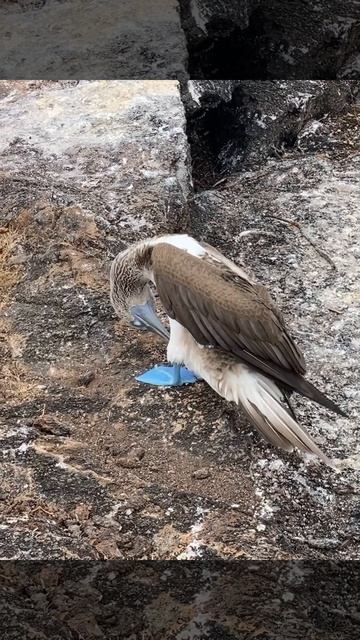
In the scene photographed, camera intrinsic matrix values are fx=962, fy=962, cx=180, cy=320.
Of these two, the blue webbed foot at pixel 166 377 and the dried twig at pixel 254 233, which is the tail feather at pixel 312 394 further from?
the dried twig at pixel 254 233

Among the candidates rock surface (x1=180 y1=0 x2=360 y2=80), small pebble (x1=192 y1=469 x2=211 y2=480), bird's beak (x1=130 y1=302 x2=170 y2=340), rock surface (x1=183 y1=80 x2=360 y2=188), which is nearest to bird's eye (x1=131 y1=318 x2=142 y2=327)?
bird's beak (x1=130 y1=302 x2=170 y2=340)

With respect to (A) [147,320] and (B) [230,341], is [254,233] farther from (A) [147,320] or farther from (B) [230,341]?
(B) [230,341]

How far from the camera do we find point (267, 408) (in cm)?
248

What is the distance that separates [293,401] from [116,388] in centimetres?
52

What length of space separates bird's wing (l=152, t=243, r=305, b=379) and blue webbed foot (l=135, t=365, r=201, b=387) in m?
0.21

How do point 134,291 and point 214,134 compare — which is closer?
point 134,291

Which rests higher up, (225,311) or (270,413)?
(225,311)

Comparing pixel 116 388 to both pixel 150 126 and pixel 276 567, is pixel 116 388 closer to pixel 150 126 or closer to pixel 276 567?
Result: pixel 276 567

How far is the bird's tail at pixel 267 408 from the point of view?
2426 mm

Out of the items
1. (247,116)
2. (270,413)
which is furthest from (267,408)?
(247,116)

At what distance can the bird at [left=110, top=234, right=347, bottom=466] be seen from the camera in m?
2.49

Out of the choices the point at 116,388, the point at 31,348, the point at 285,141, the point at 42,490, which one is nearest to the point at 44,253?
the point at 31,348

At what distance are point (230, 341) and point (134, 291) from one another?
16.7 inches

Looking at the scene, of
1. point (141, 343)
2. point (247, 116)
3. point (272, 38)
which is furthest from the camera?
point (272, 38)
